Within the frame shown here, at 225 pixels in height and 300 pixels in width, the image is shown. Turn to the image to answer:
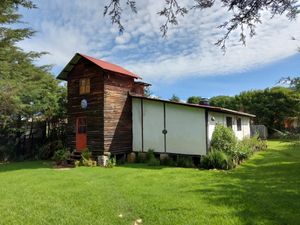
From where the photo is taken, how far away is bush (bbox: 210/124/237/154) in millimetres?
13854

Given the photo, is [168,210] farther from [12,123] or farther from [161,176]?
[12,123]

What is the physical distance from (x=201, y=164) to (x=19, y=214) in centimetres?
888

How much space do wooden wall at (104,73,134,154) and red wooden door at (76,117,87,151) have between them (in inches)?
63.0

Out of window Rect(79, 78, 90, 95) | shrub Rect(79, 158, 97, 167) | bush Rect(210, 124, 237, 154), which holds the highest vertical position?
window Rect(79, 78, 90, 95)

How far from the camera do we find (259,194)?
25.3ft

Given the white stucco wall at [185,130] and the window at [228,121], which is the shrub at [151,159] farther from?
the window at [228,121]

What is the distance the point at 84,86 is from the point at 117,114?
2.51 meters

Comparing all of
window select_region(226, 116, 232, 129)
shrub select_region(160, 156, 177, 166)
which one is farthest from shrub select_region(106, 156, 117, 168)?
window select_region(226, 116, 232, 129)

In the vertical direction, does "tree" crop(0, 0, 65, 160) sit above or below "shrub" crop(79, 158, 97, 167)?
above

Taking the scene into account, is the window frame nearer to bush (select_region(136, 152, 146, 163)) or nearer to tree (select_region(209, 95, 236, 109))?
bush (select_region(136, 152, 146, 163))

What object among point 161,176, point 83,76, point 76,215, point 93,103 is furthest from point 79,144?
point 76,215

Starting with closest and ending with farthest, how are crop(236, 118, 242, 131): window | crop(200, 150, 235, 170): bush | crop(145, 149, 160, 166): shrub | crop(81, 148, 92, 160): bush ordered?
crop(200, 150, 235, 170): bush < crop(145, 149, 160, 166): shrub < crop(81, 148, 92, 160): bush < crop(236, 118, 242, 131): window

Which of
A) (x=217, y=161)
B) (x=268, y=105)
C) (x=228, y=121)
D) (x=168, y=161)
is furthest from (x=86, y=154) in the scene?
(x=268, y=105)

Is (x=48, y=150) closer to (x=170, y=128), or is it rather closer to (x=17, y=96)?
(x=17, y=96)
